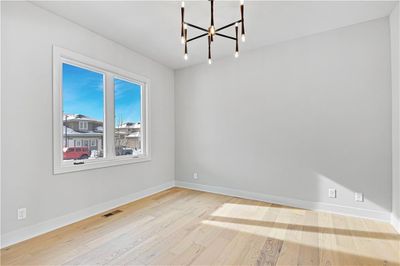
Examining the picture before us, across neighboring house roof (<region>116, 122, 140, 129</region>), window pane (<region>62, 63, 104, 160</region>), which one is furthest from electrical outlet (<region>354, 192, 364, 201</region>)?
window pane (<region>62, 63, 104, 160</region>)

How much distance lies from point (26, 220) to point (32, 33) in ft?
7.31

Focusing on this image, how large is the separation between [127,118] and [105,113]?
19.6 inches

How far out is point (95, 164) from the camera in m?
3.04

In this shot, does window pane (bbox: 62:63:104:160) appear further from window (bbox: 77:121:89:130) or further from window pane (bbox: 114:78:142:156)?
window pane (bbox: 114:78:142:156)

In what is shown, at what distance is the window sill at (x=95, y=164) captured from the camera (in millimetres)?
2633

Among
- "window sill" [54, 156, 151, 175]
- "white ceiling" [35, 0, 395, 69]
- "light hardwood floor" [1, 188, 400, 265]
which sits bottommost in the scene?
"light hardwood floor" [1, 188, 400, 265]

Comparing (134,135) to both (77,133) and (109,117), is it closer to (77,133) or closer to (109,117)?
(109,117)

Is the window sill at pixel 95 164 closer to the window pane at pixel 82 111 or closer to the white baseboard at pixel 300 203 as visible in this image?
the window pane at pixel 82 111

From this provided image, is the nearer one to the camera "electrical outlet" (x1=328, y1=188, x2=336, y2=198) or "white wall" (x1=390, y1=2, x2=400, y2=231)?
"white wall" (x1=390, y1=2, x2=400, y2=231)

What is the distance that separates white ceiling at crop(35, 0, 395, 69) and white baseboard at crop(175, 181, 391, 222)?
2709mm

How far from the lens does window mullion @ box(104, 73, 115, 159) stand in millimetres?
3311

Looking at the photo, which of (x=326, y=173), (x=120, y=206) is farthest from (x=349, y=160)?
(x=120, y=206)

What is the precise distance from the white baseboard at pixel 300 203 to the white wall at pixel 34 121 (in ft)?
6.59

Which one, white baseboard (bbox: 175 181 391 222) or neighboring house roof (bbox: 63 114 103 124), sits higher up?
neighboring house roof (bbox: 63 114 103 124)
